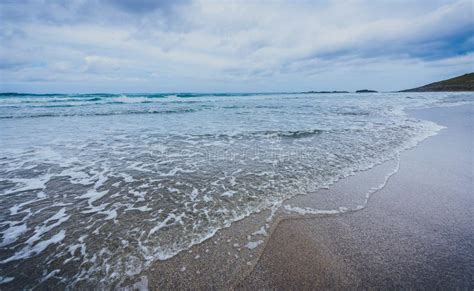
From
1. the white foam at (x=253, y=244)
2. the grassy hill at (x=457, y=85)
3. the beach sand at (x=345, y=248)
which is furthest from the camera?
the grassy hill at (x=457, y=85)

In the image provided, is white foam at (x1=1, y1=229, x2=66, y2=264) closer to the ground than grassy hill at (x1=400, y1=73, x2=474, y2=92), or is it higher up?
closer to the ground

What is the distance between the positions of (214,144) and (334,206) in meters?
5.20

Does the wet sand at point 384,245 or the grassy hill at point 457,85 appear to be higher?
the grassy hill at point 457,85

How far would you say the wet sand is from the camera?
236 centimetres

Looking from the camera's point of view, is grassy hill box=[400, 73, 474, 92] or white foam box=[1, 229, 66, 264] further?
grassy hill box=[400, 73, 474, 92]

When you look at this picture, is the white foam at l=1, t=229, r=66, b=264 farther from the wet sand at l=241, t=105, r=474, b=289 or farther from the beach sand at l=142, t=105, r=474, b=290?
the wet sand at l=241, t=105, r=474, b=289

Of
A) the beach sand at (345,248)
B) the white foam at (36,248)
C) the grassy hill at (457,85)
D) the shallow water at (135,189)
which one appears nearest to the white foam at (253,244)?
the beach sand at (345,248)

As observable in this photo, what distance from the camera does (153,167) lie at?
19.1ft

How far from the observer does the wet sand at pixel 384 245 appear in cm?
236

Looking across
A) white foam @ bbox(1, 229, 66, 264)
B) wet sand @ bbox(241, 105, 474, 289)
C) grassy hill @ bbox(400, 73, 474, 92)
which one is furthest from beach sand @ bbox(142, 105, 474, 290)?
grassy hill @ bbox(400, 73, 474, 92)

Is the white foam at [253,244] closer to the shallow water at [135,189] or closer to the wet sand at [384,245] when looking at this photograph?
the wet sand at [384,245]

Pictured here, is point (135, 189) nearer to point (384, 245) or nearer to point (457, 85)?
point (384, 245)

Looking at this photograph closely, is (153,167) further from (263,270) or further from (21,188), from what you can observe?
(263,270)

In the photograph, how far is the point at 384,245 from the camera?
9.45 feet
